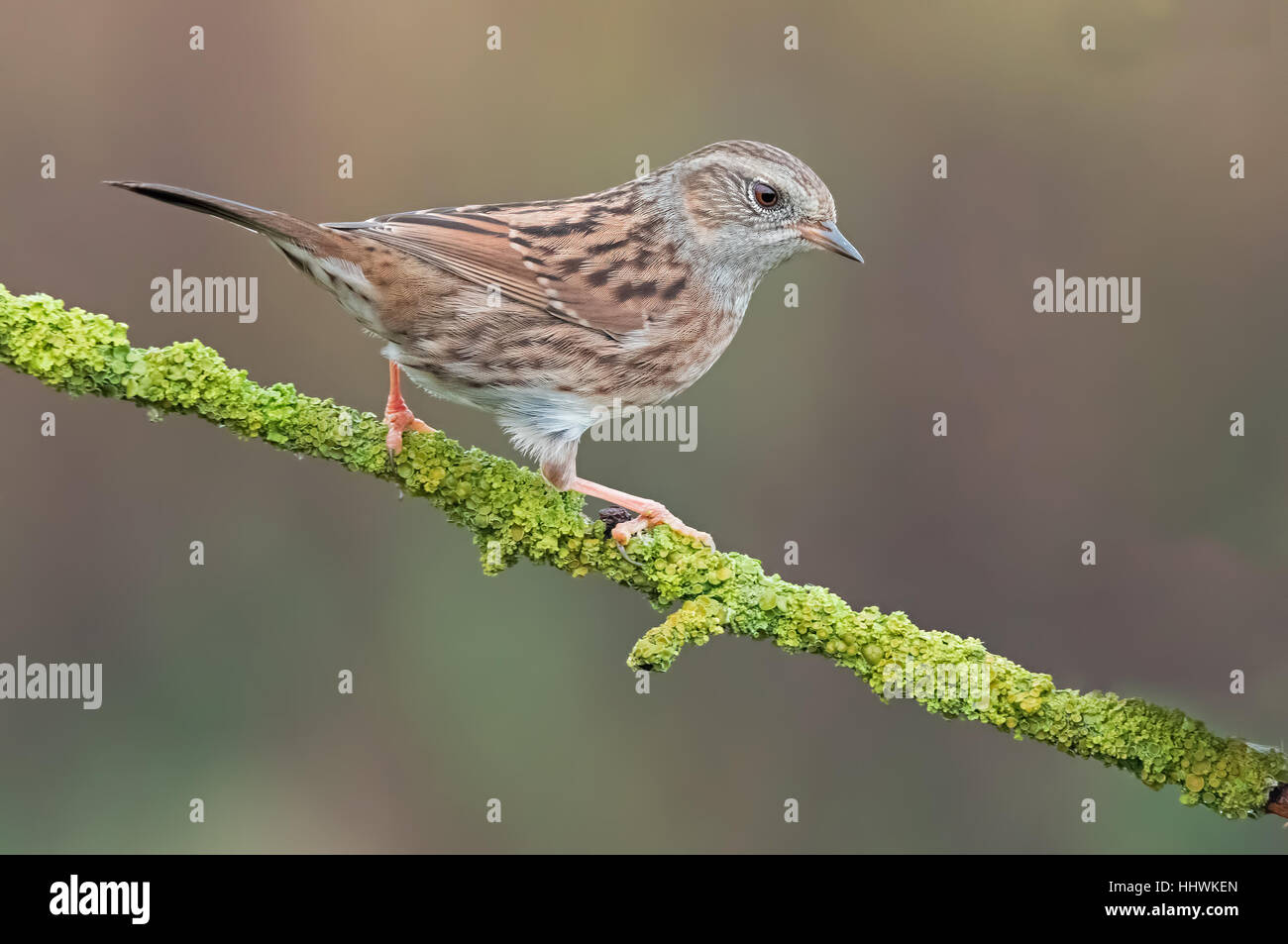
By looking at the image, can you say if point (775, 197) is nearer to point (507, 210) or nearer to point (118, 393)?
point (507, 210)

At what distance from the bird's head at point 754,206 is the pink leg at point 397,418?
50.5 inches

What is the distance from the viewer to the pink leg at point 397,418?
154 inches

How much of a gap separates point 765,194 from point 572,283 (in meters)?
0.82

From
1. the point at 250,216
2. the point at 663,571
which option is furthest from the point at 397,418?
the point at 663,571

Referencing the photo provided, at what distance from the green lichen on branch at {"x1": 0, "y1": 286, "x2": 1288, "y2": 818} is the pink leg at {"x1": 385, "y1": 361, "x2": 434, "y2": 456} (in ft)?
0.10

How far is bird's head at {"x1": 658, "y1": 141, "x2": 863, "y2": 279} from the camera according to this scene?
15.3ft

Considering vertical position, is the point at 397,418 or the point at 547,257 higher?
the point at 547,257

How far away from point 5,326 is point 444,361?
1406 millimetres

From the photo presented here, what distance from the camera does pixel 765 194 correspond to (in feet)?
15.4

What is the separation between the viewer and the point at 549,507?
3965mm

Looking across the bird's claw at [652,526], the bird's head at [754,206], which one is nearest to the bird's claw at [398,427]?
the bird's claw at [652,526]

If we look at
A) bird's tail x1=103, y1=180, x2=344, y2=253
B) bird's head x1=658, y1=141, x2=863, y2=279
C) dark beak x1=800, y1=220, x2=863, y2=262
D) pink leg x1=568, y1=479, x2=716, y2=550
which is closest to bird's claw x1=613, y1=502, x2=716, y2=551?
pink leg x1=568, y1=479, x2=716, y2=550

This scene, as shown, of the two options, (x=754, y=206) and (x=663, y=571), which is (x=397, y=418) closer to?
(x=663, y=571)

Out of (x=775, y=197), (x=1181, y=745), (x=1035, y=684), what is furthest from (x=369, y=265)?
(x=1181, y=745)
